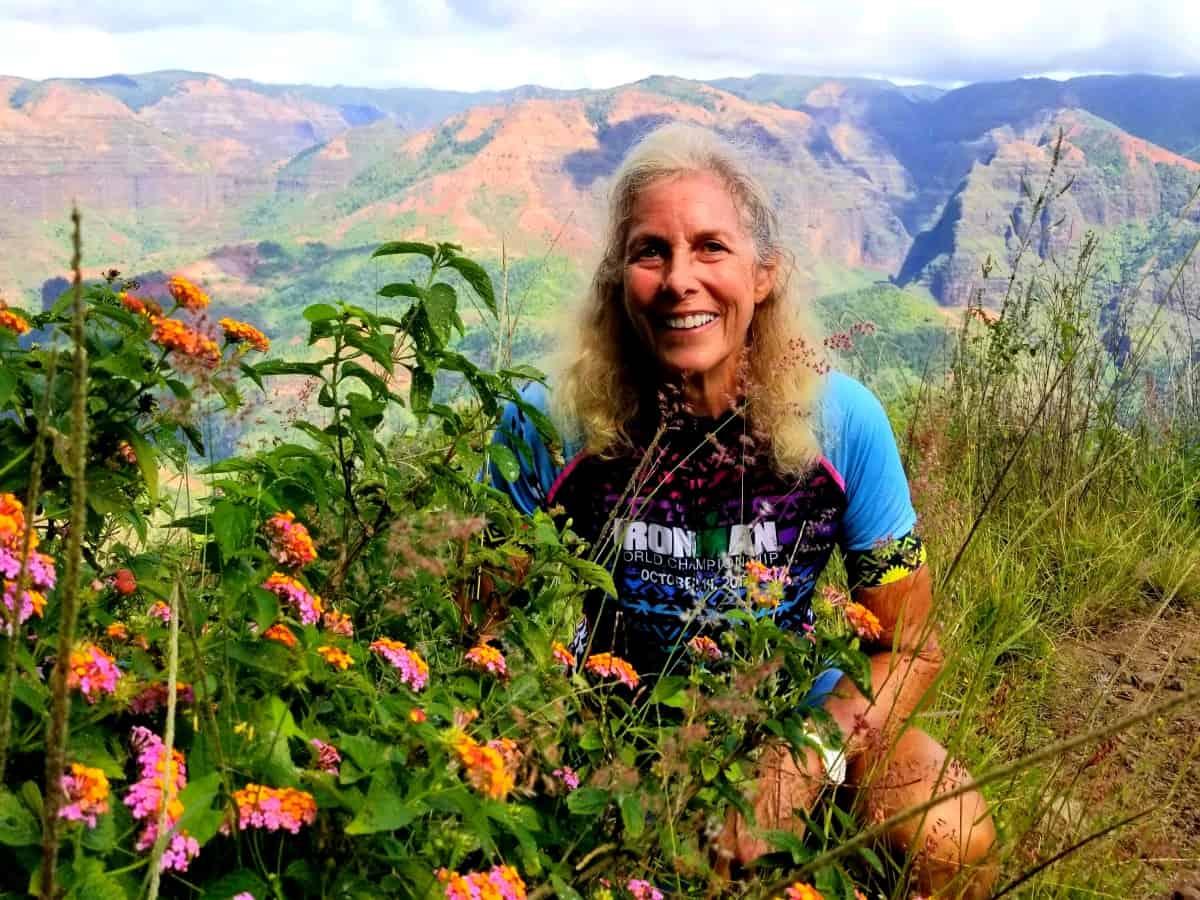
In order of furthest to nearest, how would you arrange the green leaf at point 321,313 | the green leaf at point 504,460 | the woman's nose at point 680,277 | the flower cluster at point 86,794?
the woman's nose at point 680,277 → the green leaf at point 504,460 → the green leaf at point 321,313 → the flower cluster at point 86,794

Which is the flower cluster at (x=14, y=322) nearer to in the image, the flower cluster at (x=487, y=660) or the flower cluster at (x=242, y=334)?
the flower cluster at (x=242, y=334)

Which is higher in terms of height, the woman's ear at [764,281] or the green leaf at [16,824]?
the woman's ear at [764,281]

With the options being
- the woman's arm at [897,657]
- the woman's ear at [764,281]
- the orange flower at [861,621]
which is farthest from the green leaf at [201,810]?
the woman's ear at [764,281]

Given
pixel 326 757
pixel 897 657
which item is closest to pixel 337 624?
pixel 326 757

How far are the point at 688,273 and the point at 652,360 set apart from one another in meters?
0.30

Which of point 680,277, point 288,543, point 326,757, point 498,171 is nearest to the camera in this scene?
point 326,757

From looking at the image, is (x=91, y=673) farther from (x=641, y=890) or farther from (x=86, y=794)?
(x=641, y=890)

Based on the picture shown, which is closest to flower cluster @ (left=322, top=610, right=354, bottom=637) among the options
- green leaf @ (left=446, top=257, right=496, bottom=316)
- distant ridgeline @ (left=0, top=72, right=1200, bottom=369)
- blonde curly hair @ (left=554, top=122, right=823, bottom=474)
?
green leaf @ (left=446, top=257, right=496, bottom=316)

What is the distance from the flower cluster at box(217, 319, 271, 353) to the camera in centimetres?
126

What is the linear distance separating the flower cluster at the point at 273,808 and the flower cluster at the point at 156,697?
166 millimetres

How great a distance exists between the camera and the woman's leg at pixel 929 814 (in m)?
1.57

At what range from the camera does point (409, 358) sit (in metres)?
1.42

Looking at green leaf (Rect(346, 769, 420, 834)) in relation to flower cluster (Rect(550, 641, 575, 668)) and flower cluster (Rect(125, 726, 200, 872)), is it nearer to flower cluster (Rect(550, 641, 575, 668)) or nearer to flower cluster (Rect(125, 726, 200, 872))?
flower cluster (Rect(125, 726, 200, 872))

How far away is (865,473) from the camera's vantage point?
7.30 feet
